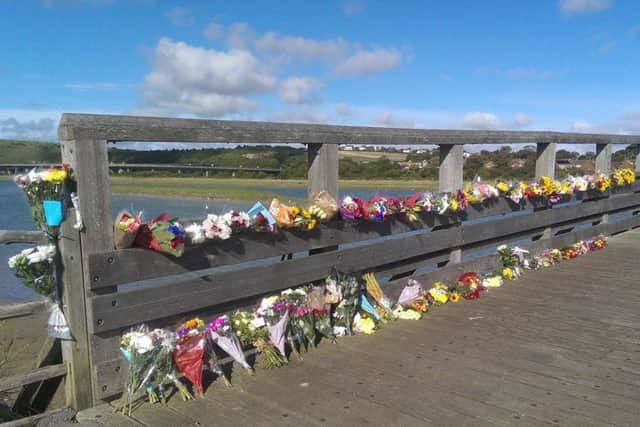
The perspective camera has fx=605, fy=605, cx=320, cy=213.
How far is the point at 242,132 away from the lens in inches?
155

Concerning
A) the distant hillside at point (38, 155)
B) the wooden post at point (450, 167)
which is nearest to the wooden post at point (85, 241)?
the distant hillside at point (38, 155)

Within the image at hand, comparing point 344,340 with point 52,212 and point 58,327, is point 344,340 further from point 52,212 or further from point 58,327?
point 52,212

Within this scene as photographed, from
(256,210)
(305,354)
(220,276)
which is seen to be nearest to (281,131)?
(256,210)

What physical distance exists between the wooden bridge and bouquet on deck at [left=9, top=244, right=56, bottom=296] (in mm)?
92

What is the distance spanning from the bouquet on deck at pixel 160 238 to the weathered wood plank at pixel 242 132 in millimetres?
504

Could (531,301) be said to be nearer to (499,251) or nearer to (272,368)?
(499,251)

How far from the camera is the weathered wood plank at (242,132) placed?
10.6 ft

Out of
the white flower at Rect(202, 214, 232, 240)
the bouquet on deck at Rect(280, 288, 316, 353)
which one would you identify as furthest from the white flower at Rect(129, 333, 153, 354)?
the bouquet on deck at Rect(280, 288, 316, 353)

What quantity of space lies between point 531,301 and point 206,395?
3.32m

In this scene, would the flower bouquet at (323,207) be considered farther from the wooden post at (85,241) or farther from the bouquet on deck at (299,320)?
the wooden post at (85,241)

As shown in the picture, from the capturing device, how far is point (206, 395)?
11.3 ft

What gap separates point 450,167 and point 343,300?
197 centimetres

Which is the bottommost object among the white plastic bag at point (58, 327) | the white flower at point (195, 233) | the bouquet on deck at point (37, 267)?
the white plastic bag at point (58, 327)

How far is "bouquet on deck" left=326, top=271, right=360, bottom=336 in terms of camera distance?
4473mm
